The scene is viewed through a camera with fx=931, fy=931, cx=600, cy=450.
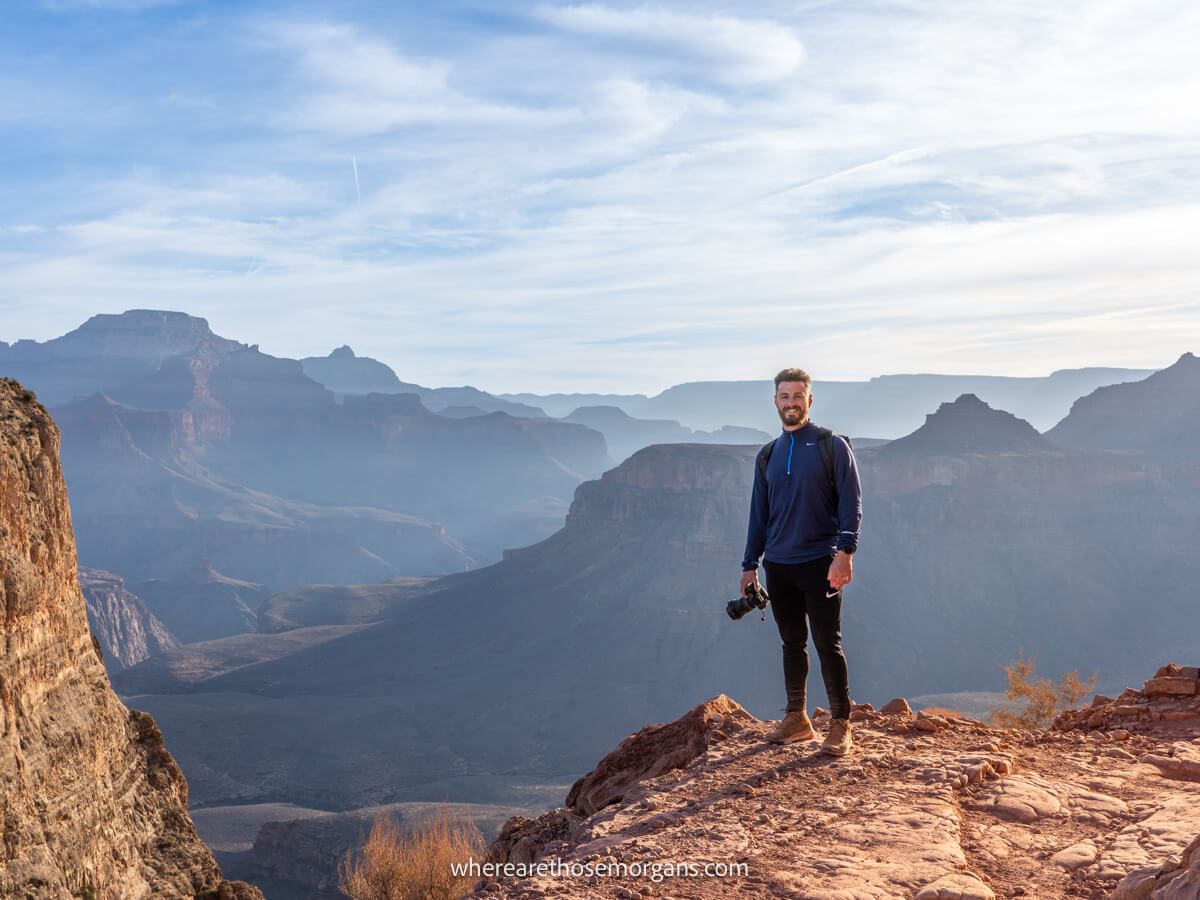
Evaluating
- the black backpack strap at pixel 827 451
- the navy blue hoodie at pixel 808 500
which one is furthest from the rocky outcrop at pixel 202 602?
the black backpack strap at pixel 827 451

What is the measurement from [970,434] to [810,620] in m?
87.2

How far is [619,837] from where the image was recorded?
17.2 feet

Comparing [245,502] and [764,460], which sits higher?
[764,460]

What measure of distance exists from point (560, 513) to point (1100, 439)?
104 meters

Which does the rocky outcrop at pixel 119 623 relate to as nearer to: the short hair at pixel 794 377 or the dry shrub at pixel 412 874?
the dry shrub at pixel 412 874

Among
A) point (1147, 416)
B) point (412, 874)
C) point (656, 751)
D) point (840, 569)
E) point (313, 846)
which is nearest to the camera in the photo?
point (840, 569)

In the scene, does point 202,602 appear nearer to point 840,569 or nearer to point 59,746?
point 59,746

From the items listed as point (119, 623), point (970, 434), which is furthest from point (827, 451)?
point (119, 623)

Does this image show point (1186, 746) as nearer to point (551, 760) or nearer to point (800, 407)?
point (800, 407)

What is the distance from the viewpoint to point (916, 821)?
195 inches

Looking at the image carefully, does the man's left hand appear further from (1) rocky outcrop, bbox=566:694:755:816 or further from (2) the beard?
(1) rocky outcrop, bbox=566:694:755:816

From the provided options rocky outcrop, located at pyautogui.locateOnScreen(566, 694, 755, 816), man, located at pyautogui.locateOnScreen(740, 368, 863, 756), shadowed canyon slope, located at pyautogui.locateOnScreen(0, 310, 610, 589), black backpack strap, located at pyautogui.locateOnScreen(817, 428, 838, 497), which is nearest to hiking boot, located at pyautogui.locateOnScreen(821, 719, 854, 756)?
man, located at pyautogui.locateOnScreen(740, 368, 863, 756)

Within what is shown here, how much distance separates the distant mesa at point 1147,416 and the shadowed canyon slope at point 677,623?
13.0 metres

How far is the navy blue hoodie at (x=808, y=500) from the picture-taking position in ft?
19.9
